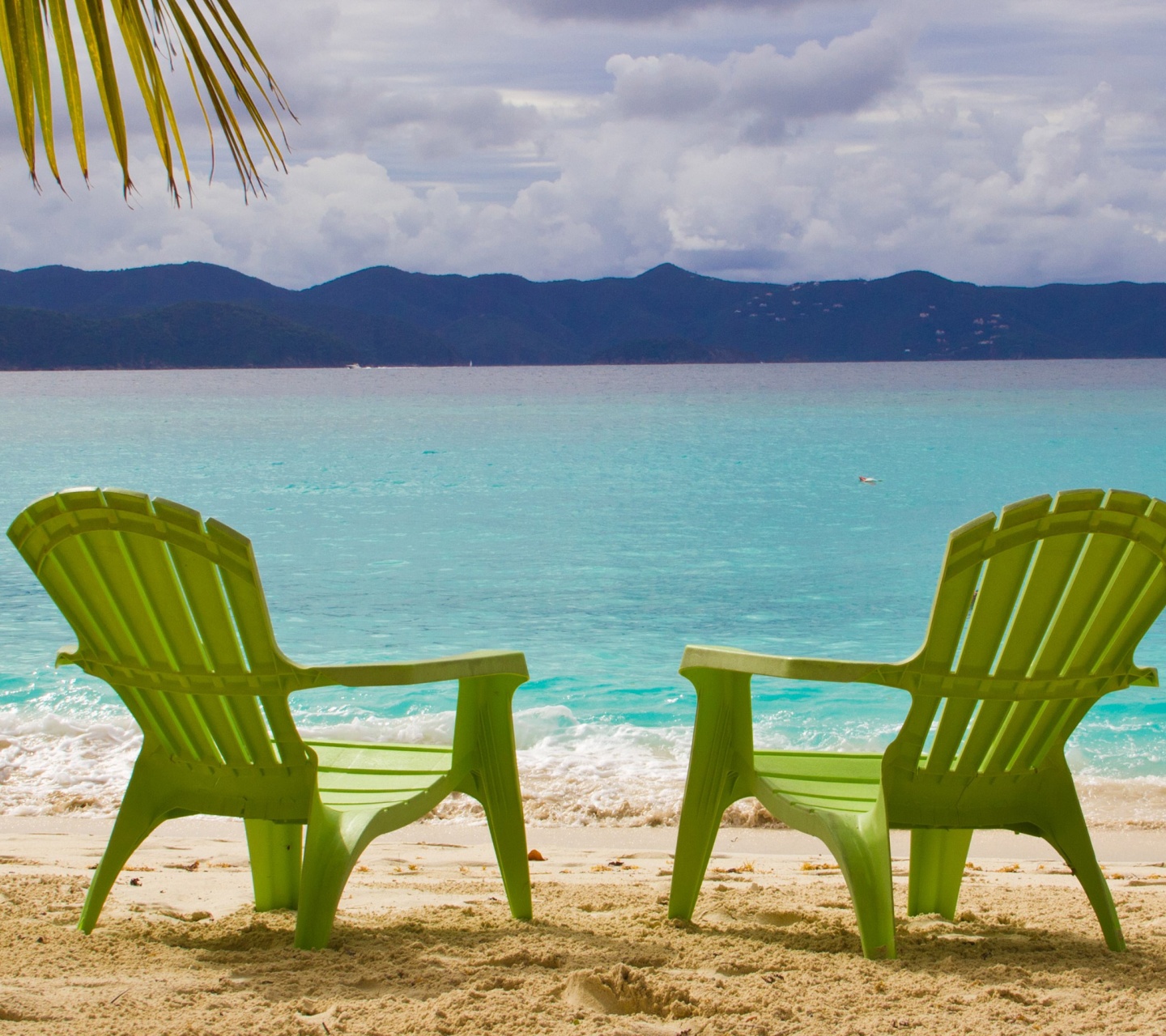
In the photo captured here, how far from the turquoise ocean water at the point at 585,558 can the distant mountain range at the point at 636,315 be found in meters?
81.5

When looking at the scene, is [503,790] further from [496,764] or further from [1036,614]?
[1036,614]

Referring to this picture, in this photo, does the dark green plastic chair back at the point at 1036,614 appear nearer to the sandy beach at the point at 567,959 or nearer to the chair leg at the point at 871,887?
the chair leg at the point at 871,887

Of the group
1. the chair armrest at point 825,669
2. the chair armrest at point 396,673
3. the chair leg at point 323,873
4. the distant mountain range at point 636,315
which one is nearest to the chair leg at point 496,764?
the chair armrest at point 396,673

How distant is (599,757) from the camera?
521 cm

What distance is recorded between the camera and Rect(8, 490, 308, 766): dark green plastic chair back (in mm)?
2254

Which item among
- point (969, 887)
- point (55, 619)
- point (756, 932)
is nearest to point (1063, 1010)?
point (756, 932)

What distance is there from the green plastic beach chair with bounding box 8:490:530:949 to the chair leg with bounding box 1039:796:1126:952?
1.12 m

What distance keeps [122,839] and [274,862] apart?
34 cm

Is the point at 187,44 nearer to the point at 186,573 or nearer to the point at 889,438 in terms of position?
the point at 186,573

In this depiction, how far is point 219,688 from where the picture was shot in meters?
2.31

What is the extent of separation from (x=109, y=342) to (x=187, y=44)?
339ft

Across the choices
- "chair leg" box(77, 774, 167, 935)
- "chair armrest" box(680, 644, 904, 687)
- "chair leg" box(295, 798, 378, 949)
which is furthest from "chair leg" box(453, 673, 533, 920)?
"chair leg" box(77, 774, 167, 935)

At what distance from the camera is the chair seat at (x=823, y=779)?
247 centimetres

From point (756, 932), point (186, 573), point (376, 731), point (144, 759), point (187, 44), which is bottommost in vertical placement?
point (376, 731)
